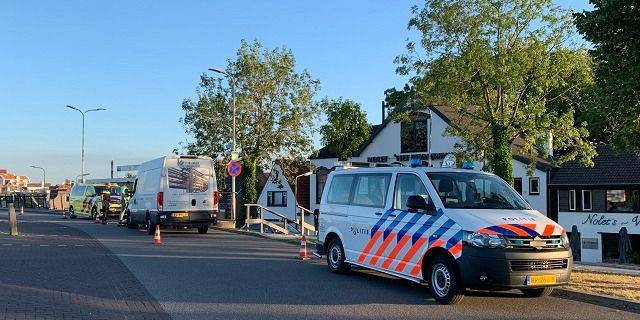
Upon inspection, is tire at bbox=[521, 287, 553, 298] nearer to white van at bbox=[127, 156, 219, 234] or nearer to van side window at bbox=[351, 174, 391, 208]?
van side window at bbox=[351, 174, 391, 208]

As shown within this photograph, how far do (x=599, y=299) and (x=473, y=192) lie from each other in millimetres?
2368

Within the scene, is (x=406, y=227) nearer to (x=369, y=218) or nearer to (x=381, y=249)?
(x=381, y=249)

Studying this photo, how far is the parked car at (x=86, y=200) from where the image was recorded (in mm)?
34912

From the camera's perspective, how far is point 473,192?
9.54 meters

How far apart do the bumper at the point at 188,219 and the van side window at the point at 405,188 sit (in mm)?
12966

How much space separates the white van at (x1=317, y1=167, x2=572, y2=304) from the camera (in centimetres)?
830

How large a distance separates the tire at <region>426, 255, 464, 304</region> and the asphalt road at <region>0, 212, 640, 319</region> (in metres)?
0.14

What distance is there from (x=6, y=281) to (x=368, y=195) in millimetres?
6424

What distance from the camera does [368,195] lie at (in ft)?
36.2

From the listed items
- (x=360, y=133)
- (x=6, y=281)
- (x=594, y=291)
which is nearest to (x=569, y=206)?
(x=360, y=133)

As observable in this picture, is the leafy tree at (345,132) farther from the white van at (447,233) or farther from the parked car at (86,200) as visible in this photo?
the white van at (447,233)

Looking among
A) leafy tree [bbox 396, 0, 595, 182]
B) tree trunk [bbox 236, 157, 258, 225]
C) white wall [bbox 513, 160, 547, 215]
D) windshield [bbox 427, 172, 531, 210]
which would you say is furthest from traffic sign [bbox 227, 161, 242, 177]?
white wall [bbox 513, 160, 547, 215]

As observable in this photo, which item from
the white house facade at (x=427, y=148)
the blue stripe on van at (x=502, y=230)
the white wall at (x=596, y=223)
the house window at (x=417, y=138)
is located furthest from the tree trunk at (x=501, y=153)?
the house window at (x=417, y=138)

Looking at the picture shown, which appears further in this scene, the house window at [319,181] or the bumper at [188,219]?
the house window at [319,181]
